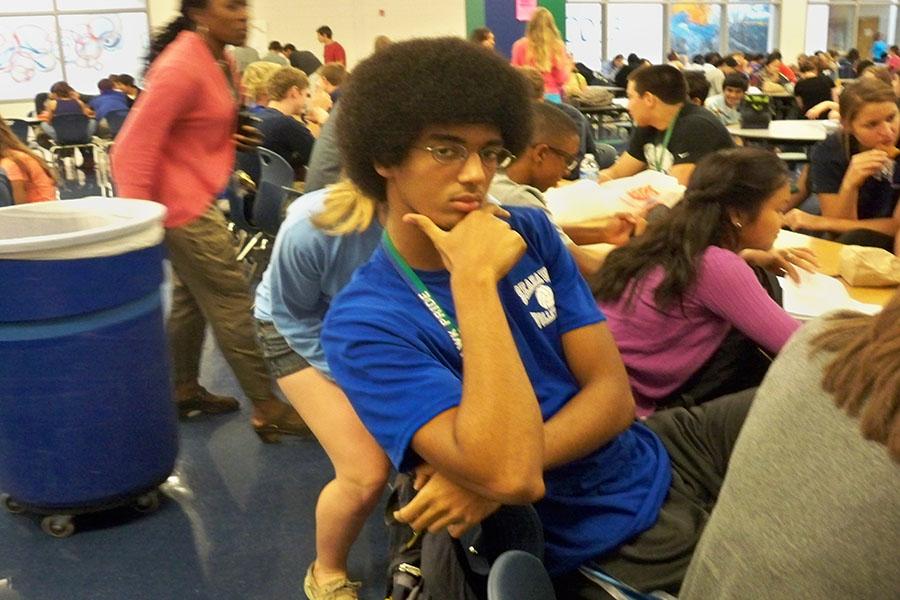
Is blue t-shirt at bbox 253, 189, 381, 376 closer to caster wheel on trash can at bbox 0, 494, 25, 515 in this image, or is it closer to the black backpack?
the black backpack

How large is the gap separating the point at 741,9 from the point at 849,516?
60.2 feet

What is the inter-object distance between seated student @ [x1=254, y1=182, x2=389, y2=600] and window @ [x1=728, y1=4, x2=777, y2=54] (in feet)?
56.2

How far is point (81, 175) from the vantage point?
1084 centimetres

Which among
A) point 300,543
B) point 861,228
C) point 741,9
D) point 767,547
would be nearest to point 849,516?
point 767,547

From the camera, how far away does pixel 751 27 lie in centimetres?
1773

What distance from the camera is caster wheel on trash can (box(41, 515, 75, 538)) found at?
2703mm

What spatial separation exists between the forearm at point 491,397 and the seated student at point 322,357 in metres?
0.70

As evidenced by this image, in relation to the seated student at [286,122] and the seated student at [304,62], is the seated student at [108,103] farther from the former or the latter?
the seated student at [286,122]

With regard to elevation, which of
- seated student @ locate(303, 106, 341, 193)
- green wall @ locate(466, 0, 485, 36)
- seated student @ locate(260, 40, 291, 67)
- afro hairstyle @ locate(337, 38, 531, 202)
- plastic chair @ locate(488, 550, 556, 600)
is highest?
green wall @ locate(466, 0, 485, 36)

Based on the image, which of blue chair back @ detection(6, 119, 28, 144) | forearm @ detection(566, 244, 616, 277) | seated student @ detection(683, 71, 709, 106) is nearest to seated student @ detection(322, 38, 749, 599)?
forearm @ detection(566, 244, 616, 277)

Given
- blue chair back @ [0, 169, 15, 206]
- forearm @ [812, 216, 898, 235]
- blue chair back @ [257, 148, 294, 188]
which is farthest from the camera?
blue chair back @ [257, 148, 294, 188]

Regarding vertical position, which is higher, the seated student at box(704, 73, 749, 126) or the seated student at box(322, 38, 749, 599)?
the seated student at box(322, 38, 749, 599)

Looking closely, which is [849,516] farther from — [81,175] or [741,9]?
[741,9]

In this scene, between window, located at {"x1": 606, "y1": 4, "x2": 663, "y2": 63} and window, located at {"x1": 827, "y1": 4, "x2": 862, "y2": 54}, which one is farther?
window, located at {"x1": 827, "y1": 4, "x2": 862, "y2": 54}
